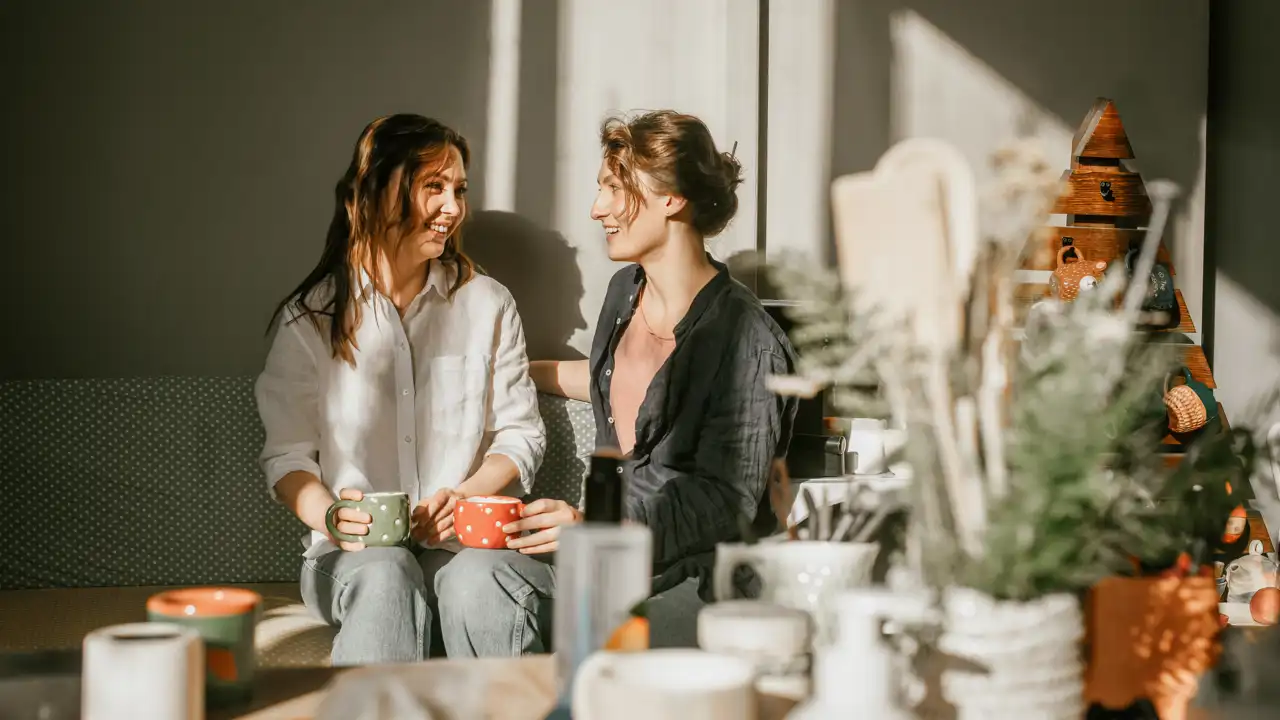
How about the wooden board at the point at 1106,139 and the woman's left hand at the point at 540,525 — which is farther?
the wooden board at the point at 1106,139

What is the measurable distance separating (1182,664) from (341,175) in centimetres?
→ 203

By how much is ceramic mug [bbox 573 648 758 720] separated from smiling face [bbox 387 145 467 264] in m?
1.49

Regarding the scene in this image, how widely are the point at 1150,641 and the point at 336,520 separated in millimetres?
1245

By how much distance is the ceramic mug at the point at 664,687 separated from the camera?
832 millimetres

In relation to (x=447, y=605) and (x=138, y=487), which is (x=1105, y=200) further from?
(x=138, y=487)

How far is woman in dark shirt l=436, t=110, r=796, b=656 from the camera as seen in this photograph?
1.93m

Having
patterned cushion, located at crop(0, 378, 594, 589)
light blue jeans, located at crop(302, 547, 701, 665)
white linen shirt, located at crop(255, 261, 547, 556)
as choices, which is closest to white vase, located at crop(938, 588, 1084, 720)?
light blue jeans, located at crop(302, 547, 701, 665)

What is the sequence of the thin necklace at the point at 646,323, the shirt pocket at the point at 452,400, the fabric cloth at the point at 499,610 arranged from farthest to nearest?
the thin necklace at the point at 646,323
the shirt pocket at the point at 452,400
the fabric cloth at the point at 499,610

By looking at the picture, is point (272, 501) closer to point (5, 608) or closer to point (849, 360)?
point (5, 608)

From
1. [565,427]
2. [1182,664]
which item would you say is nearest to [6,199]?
[565,427]

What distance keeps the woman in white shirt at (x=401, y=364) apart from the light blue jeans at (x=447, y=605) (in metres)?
0.10

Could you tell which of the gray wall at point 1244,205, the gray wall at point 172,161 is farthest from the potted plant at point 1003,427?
the gray wall at point 1244,205

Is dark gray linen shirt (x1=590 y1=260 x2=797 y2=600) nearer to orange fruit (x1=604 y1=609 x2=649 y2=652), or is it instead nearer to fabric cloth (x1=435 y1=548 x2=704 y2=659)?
fabric cloth (x1=435 y1=548 x2=704 y2=659)

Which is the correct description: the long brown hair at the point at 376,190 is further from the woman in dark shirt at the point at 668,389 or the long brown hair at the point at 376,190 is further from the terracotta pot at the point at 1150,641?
the terracotta pot at the point at 1150,641
